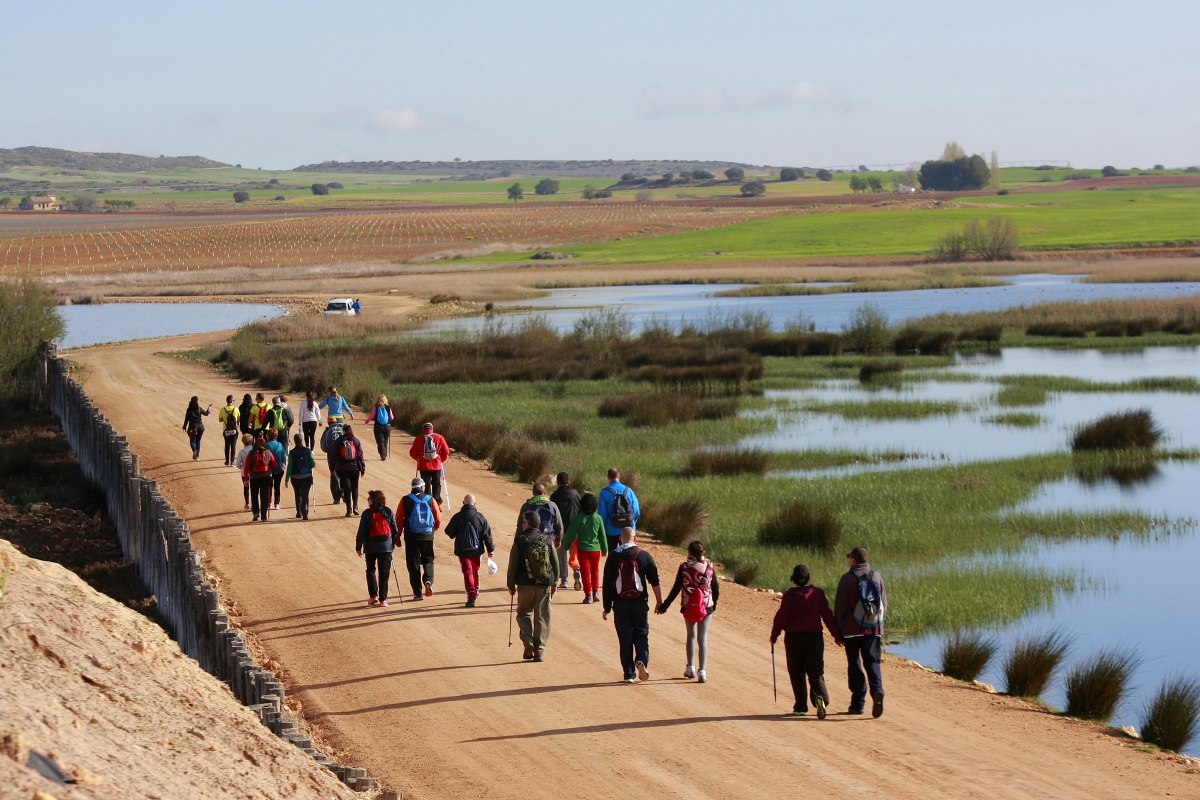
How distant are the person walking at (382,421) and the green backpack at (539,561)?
10877 mm

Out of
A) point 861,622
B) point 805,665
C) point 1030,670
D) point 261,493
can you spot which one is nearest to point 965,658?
point 1030,670

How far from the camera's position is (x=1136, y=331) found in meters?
53.1

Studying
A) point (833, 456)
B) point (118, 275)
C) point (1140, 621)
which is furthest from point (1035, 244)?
point (1140, 621)

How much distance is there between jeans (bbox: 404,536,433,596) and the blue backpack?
0.15 meters

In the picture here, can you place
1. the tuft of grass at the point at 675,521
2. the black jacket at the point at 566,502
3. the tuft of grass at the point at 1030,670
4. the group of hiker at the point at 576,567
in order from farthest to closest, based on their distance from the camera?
the tuft of grass at the point at 675,521, the black jacket at the point at 566,502, the tuft of grass at the point at 1030,670, the group of hiker at the point at 576,567

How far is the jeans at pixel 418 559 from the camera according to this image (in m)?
14.5

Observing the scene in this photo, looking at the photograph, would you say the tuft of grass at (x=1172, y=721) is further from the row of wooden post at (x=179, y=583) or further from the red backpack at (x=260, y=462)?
the red backpack at (x=260, y=462)

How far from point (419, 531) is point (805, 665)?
5241 mm

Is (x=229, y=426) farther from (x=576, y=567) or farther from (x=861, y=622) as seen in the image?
(x=861, y=622)

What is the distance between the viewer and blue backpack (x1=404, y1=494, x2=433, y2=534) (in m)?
14.3

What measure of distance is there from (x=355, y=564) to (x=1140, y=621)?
1083 cm

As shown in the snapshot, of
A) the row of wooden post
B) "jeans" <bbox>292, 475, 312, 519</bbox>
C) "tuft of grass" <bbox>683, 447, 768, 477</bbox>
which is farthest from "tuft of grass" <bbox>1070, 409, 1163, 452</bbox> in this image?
the row of wooden post

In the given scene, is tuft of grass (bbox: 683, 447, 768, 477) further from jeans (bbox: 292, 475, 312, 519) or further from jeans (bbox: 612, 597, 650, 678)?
jeans (bbox: 612, 597, 650, 678)

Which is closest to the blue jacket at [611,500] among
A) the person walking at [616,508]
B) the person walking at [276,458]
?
the person walking at [616,508]
